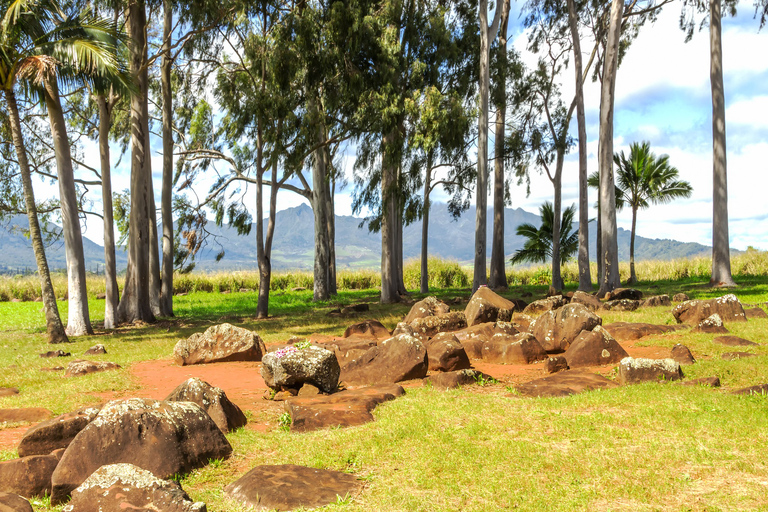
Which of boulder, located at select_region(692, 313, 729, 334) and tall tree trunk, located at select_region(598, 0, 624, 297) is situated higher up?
tall tree trunk, located at select_region(598, 0, 624, 297)

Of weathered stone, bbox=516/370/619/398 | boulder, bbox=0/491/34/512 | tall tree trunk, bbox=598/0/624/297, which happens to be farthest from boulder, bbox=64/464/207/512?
tall tree trunk, bbox=598/0/624/297

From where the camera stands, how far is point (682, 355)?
8359mm

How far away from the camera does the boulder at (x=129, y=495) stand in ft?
11.9

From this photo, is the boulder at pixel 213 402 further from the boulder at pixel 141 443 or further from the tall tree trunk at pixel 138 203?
the tall tree trunk at pixel 138 203

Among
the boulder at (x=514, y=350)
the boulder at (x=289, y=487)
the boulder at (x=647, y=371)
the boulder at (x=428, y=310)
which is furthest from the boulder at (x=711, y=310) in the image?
the boulder at (x=289, y=487)

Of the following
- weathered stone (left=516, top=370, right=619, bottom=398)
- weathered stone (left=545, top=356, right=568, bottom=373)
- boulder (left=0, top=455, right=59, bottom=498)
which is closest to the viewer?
boulder (left=0, top=455, right=59, bottom=498)

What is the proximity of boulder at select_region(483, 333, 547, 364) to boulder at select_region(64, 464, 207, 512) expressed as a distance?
22.6 feet

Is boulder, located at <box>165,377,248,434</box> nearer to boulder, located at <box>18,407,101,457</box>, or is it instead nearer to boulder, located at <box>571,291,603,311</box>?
boulder, located at <box>18,407,101,457</box>

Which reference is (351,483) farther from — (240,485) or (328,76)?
(328,76)

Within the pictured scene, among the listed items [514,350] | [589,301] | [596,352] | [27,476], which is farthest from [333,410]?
[589,301]

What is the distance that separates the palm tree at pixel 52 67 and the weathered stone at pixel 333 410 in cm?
959

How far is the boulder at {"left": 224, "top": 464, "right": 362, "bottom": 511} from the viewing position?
13.6 feet

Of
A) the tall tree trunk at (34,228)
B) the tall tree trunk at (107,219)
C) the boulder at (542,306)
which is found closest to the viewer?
the tall tree trunk at (34,228)

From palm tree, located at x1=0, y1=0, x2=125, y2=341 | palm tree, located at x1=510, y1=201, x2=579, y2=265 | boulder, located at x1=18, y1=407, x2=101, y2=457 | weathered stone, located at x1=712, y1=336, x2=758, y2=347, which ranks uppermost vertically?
palm tree, located at x1=0, y1=0, x2=125, y2=341
